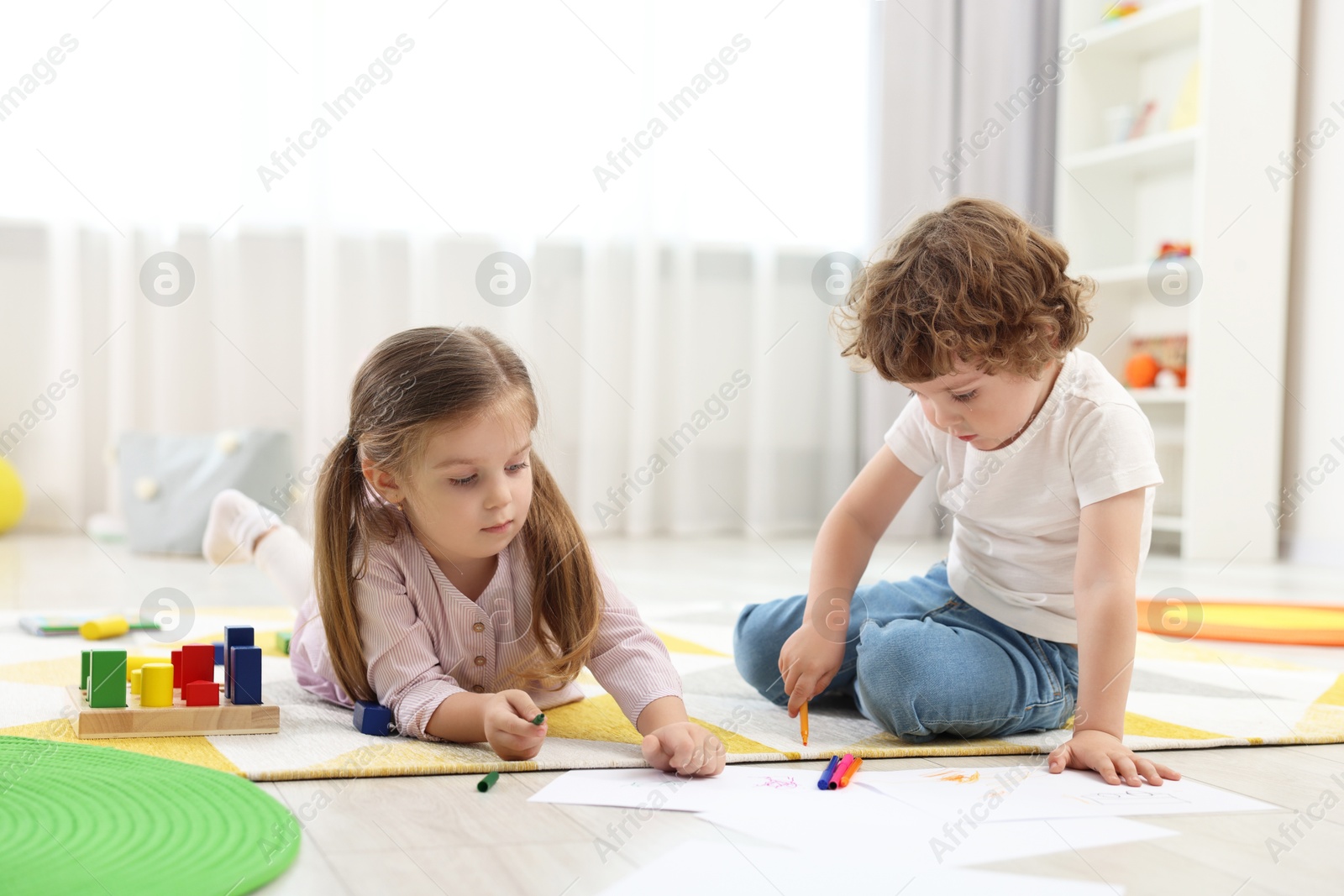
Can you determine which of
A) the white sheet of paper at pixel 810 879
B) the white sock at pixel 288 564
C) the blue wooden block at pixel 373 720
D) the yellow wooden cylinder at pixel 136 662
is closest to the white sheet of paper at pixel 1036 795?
the white sheet of paper at pixel 810 879

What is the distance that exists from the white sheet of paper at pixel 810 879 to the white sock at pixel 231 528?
37.6 inches

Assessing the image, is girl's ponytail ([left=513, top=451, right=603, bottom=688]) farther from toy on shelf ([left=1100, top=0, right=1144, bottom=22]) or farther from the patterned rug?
toy on shelf ([left=1100, top=0, right=1144, bottom=22])

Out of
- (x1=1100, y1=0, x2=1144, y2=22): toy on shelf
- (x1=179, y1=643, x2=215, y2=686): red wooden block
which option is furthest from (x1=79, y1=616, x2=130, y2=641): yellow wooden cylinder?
(x1=1100, y1=0, x2=1144, y2=22): toy on shelf

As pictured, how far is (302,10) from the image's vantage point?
283cm

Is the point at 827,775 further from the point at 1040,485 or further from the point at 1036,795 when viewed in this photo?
the point at 1040,485

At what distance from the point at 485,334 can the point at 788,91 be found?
7.77ft

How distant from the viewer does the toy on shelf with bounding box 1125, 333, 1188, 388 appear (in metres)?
3.02

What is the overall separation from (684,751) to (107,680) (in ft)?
1.56

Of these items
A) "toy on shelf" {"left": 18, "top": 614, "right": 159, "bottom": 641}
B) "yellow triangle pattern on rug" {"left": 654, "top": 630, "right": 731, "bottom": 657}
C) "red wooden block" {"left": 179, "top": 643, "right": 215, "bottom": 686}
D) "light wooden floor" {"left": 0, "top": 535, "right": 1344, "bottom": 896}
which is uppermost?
"red wooden block" {"left": 179, "top": 643, "right": 215, "bottom": 686}

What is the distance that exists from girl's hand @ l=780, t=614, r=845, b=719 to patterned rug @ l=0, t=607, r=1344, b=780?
0.11ft

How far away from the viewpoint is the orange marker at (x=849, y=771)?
2.85 ft

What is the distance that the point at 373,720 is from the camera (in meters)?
0.99

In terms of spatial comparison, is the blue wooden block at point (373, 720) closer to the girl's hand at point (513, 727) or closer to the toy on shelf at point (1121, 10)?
the girl's hand at point (513, 727)

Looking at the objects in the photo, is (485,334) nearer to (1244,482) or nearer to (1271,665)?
(1271,665)
